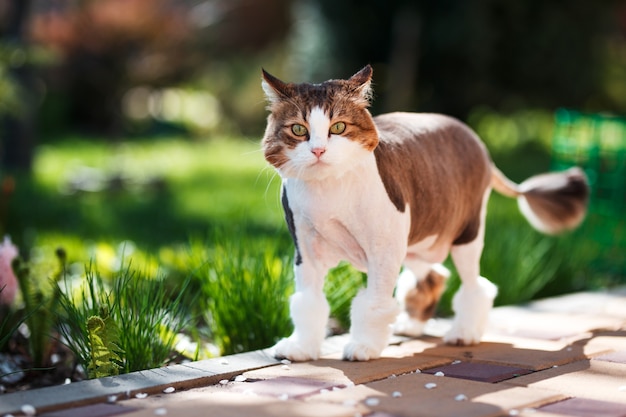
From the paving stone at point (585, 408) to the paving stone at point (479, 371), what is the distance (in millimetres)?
375

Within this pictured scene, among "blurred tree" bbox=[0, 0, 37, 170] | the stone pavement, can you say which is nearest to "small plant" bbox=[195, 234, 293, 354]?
the stone pavement

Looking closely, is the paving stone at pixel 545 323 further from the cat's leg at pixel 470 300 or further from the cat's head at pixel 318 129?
the cat's head at pixel 318 129

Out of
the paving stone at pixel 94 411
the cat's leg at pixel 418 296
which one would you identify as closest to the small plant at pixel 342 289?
the cat's leg at pixel 418 296

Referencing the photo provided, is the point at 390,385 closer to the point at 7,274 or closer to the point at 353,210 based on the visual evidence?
the point at 353,210

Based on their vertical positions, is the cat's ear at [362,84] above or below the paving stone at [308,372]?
above

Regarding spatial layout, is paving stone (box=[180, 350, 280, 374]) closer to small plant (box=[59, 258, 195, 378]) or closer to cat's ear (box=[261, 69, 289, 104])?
small plant (box=[59, 258, 195, 378])

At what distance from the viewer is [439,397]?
9.79ft

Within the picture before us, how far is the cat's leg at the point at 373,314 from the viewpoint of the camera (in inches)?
137

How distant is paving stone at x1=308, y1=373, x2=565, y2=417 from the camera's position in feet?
9.21

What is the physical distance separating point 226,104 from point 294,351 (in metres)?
11.7

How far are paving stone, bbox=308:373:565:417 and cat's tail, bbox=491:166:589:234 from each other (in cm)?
140

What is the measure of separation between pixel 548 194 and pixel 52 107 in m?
10.8

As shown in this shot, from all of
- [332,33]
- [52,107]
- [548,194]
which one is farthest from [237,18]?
[548,194]

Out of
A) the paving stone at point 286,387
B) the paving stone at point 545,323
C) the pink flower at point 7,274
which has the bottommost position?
the paving stone at point 545,323
